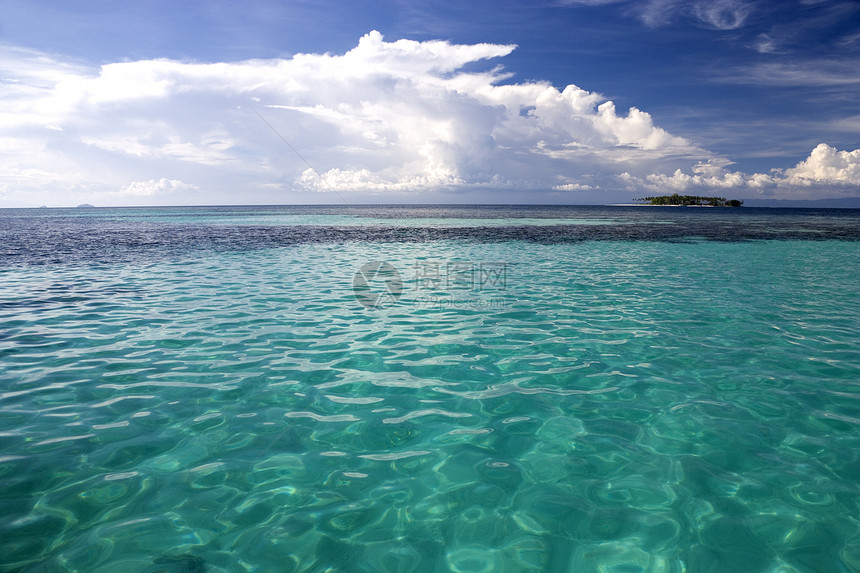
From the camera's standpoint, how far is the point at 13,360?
9.95 metres

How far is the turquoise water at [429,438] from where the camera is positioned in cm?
471

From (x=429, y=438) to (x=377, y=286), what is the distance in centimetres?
1258

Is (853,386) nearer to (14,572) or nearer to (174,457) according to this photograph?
(174,457)

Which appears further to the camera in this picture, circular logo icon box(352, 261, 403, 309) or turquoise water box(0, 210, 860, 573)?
circular logo icon box(352, 261, 403, 309)

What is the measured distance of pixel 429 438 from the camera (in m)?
6.75

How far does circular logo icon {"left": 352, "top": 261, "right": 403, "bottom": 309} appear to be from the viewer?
16.0 meters

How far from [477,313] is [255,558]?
10.6 metres

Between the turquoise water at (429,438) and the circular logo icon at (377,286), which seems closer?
the turquoise water at (429,438)

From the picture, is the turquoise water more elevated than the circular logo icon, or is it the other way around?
the circular logo icon

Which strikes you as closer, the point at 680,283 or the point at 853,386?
the point at 853,386

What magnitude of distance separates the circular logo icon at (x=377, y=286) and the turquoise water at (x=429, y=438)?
115 centimetres

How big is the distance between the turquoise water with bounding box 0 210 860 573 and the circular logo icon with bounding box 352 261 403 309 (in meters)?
1.15

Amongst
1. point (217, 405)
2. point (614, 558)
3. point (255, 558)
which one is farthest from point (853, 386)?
point (217, 405)

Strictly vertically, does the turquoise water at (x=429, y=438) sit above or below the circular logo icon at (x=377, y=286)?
below
